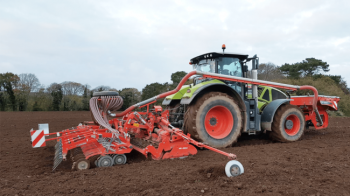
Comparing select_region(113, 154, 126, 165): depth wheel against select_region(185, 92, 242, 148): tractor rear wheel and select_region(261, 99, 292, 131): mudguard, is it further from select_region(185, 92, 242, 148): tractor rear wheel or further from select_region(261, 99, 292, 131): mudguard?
select_region(261, 99, 292, 131): mudguard

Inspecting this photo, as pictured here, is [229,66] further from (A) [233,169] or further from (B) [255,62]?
(A) [233,169]

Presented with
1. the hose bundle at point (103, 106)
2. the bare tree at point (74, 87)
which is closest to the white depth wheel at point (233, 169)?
the hose bundle at point (103, 106)

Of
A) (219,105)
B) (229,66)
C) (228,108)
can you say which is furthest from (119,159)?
(229,66)

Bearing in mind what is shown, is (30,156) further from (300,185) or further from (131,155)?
(300,185)

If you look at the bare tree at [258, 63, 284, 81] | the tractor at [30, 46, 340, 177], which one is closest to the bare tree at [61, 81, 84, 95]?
the bare tree at [258, 63, 284, 81]

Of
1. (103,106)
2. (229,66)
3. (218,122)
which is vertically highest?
(229,66)

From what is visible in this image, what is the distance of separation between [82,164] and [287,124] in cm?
523

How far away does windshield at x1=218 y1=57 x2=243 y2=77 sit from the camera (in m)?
6.48

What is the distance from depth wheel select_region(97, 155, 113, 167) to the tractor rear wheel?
1.82 m

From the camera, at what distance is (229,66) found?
658cm

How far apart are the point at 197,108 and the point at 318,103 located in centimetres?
462

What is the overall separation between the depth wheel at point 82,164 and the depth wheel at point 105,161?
0.18 meters

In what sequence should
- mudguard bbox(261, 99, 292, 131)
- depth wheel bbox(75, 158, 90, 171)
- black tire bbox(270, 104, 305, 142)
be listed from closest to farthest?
depth wheel bbox(75, 158, 90, 171) < mudguard bbox(261, 99, 292, 131) < black tire bbox(270, 104, 305, 142)

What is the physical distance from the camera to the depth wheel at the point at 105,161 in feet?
13.9
